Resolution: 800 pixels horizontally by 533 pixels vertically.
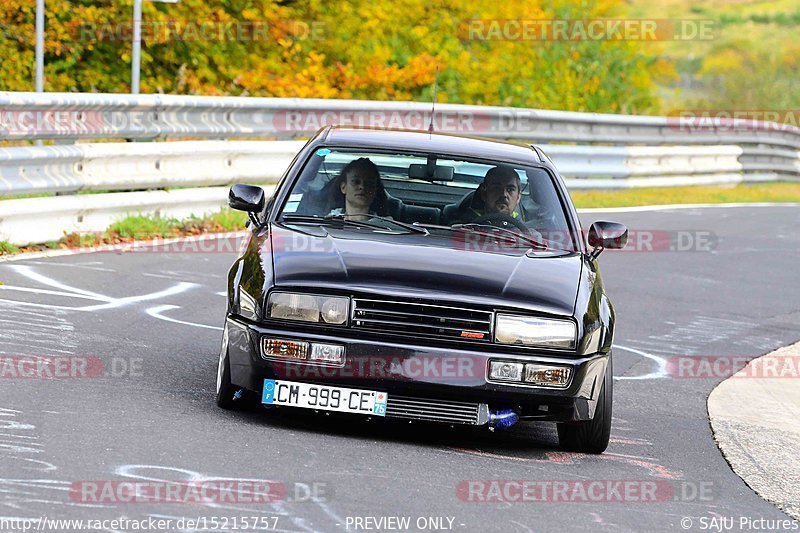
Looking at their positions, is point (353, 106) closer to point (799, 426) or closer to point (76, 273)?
point (76, 273)

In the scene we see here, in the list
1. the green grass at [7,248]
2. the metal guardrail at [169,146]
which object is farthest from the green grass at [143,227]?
the green grass at [7,248]

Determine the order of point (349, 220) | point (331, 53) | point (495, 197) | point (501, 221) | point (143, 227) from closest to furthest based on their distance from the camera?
point (349, 220)
point (501, 221)
point (495, 197)
point (143, 227)
point (331, 53)

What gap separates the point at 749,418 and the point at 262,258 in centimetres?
304

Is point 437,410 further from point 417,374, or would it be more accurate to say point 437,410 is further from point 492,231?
point 492,231

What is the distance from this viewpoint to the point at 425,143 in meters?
8.09

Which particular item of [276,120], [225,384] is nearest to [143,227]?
[276,120]

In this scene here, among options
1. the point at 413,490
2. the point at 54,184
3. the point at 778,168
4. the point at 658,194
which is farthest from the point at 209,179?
the point at 778,168

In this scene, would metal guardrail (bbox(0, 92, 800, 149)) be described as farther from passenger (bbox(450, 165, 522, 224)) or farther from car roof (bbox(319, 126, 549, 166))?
passenger (bbox(450, 165, 522, 224))

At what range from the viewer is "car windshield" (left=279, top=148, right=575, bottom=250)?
7.55 metres

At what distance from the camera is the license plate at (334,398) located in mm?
6391

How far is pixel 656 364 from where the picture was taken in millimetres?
9562

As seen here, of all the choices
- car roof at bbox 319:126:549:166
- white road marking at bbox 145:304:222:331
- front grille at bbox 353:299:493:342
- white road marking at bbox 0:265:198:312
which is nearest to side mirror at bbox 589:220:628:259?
car roof at bbox 319:126:549:166

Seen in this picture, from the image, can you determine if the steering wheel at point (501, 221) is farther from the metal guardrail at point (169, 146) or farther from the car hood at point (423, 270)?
the metal guardrail at point (169, 146)

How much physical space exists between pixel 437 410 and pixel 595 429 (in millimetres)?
822
